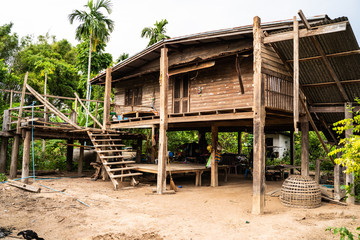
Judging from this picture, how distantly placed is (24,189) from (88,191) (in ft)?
7.25

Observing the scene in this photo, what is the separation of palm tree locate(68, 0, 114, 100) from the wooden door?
1072 centimetres

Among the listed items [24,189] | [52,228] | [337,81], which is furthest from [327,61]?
[24,189]

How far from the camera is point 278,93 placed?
29.6 feet

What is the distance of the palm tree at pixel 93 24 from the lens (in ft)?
71.0

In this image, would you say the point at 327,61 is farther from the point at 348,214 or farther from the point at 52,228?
the point at 52,228

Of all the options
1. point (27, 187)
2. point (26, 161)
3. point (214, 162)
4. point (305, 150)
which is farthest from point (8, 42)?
point (305, 150)

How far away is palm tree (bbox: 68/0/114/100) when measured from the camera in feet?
71.0

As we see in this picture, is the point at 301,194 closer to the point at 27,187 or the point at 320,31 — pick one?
the point at 320,31

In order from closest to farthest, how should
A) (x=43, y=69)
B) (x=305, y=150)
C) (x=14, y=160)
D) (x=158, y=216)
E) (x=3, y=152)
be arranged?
(x=158, y=216) → (x=305, y=150) → (x=14, y=160) → (x=3, y=152) → (x=43, y=69)

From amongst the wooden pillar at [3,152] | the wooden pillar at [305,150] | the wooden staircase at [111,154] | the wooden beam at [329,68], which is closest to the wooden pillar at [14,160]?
the wooden pillar at [3,152]

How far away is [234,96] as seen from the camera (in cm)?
1098

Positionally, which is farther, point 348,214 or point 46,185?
point 46,185

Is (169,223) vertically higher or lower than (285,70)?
lower

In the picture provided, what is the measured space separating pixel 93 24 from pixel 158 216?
18.8m
